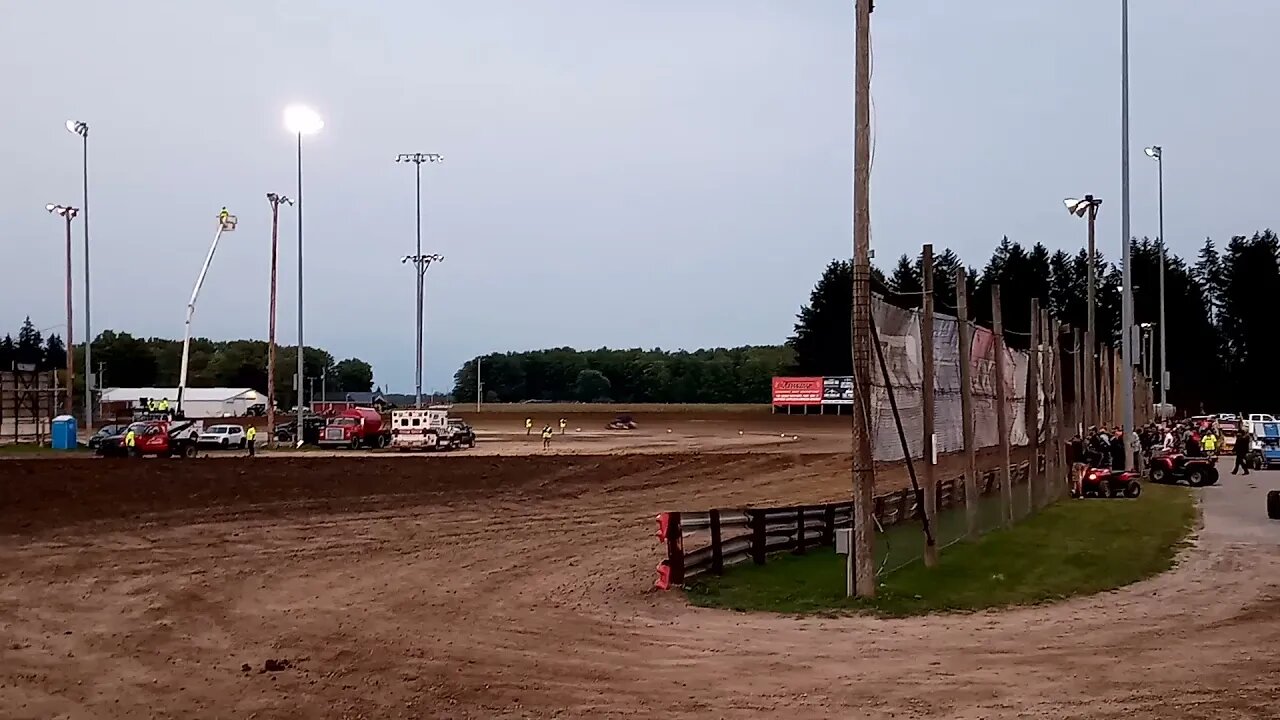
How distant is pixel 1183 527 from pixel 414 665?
56.6 feet

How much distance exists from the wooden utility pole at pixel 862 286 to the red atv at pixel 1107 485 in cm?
1809

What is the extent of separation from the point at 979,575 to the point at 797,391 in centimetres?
9437

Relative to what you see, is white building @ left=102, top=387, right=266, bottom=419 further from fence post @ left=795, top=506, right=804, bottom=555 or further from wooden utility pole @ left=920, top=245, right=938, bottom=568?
wooden utility pole @ left=920, top=245, right=938, bottom=568

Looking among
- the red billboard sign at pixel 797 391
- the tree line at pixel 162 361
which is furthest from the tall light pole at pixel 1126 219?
the tree line at pixel 162 361

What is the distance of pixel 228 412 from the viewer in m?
136

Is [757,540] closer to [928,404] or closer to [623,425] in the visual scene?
[928,404]

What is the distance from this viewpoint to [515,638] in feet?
42.9

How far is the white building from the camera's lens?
13662 cm

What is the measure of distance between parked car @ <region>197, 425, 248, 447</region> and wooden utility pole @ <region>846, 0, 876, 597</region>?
158 feet

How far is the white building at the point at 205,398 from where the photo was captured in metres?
137

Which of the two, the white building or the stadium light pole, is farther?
the white building

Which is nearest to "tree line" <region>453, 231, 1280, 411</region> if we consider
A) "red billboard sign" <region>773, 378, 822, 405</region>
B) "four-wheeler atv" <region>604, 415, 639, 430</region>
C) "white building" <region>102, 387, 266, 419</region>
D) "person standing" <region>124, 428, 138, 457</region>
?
"red billboard sign" <region>773, 378, 822, 405</region>

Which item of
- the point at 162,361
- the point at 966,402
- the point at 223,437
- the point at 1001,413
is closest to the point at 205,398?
the point at 162,361

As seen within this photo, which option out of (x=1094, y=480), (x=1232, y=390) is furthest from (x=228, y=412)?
(x=1094, y=480)
